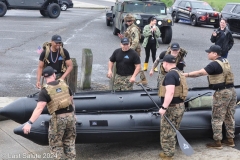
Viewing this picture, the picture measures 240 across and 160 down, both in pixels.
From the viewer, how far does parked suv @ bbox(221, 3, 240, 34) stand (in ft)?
→ 66.5

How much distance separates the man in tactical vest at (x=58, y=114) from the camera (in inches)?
225

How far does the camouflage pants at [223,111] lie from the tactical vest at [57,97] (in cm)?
253

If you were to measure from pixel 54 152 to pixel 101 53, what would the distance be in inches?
368

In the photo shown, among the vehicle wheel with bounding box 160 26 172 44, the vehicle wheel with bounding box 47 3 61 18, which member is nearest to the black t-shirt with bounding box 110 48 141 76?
the vehicle wheel with bounding box 160 26 172 44

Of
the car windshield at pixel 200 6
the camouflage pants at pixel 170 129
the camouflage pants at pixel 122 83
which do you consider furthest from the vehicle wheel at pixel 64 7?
the camouflage pants at pixel 170 129

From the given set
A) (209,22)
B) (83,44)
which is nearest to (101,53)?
(83,44)

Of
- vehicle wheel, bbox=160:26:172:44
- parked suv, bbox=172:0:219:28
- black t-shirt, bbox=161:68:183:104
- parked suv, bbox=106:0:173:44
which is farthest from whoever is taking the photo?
parked suv, bbox=172:0:219:28

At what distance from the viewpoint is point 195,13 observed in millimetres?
25141

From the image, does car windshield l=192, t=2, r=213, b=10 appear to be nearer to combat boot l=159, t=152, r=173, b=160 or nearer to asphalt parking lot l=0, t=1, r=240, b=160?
asphalt parking lot l=0, t=1, r=240, b=160

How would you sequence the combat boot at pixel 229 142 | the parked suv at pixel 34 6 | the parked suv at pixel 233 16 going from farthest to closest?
the parked suv at pixel 34 6 → the parked suv at pixel 233 16 → the combat boot at pixel 229 142

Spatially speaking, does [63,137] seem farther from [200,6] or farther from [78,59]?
[200,6]

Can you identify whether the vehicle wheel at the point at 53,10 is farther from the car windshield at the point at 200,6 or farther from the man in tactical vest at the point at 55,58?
the man in tactical vest at the point at 55,58

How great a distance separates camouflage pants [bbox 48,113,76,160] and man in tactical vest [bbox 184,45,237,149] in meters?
2.28

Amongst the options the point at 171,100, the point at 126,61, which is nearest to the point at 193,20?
the point at 126,61
